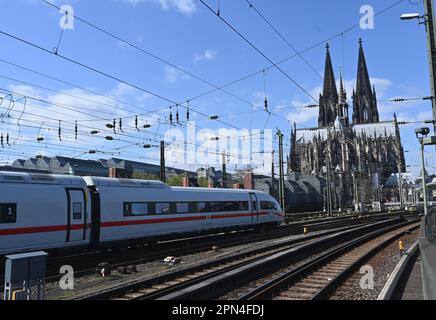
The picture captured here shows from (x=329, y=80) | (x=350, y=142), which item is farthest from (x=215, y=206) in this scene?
(x=329, y=80)

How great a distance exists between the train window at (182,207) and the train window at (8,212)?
9452mm

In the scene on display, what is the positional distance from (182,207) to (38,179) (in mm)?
8822

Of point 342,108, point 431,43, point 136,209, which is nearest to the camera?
point 431,43

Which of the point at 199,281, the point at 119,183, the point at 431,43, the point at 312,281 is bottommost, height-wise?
the point at 312,281

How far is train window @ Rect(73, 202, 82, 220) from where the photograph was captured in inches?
671

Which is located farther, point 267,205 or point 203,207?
point 267,205

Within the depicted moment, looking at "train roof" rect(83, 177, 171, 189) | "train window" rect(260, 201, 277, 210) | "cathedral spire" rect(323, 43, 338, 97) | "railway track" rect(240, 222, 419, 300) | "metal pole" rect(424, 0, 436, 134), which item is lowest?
"railway track" rect(240, 222, 419, 300)

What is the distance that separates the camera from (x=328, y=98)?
123625 mm

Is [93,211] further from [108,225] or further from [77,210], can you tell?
[108,225]

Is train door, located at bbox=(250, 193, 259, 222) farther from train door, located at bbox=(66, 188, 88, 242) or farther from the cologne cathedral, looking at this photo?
the cologne cathedral

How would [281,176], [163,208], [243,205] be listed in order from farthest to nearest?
[281,176]
[243,205]
[163,208]

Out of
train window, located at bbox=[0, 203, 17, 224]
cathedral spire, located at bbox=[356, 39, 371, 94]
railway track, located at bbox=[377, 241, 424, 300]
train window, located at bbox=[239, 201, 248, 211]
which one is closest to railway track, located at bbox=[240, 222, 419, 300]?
railway track, located at bbox=[377, 241, 424, 300]

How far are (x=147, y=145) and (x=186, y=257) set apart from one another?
1814 cm

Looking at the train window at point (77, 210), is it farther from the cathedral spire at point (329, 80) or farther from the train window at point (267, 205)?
the cathedral spire at point (329, 80)
